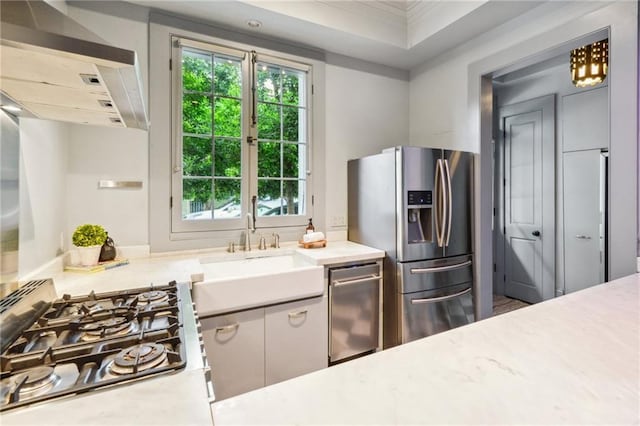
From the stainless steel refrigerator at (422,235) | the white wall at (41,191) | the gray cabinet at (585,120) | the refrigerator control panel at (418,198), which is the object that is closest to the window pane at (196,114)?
the white wall at (41,191)

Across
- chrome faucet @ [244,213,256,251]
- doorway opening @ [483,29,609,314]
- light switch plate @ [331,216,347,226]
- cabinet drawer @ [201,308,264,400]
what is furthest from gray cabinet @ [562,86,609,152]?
cabinet drawer @ [201,308,264,400]

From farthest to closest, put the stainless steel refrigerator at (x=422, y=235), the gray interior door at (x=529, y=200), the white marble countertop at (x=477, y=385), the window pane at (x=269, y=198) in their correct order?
the gray interior door at (x=529, y=200), the window pane at (x=269, y=198), the stainless steel refrigerator at (x=422, y=235), the white marble countertop at (x=477, y=385)

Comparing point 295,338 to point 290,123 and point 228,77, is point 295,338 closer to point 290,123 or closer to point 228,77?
point 290,123

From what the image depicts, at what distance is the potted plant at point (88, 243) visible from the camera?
67.1 inches

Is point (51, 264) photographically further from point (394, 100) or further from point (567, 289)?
point (567, 289)

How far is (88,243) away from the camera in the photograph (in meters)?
1.71

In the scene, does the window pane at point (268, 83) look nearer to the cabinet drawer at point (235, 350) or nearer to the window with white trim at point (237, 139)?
the window with white trim at point (237, 139)

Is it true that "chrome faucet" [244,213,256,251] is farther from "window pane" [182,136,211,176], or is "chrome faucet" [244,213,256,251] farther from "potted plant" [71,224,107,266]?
"potted plant" [71,224,107,266]

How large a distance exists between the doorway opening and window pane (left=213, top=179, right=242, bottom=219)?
2.32 meters

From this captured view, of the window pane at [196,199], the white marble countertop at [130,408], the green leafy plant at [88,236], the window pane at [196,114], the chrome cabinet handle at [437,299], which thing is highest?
the window pane at [196,114]

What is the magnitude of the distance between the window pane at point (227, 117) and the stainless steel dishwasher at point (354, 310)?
136 centimetres

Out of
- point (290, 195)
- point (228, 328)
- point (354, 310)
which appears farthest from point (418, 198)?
point (228, 328)

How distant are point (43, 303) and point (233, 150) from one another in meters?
1.62

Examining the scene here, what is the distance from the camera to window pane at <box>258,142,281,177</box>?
2.55m
